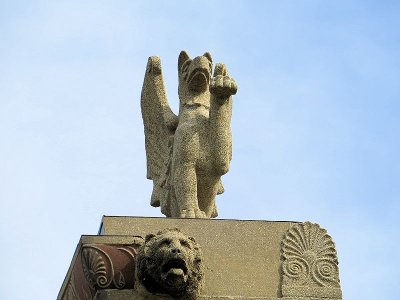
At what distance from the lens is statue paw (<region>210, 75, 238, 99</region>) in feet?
33.6

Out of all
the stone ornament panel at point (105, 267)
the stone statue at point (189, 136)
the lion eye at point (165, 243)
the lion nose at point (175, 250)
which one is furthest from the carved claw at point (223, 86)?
the lion nose at point (175, 250)

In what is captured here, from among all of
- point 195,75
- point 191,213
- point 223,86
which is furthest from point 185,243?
→ point 195,75

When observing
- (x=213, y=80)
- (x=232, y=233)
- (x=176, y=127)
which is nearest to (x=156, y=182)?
(x=176, y=127)

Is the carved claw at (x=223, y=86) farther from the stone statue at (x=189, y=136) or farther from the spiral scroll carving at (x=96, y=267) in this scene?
the spiral scroll carving at (x=96, y=267)

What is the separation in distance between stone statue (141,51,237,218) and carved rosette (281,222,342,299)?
4.18 feet

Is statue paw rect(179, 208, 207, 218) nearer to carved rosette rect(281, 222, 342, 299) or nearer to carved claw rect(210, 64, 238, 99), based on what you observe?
carved claw rect(210, 64, 238, 99)

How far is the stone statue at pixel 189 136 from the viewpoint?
34.5 feet

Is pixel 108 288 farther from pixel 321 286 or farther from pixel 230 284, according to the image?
pixel 321 286

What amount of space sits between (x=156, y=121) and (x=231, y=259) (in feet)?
A: 9.05

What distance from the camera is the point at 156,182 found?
37.7 feet

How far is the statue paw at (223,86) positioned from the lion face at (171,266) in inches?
74.1

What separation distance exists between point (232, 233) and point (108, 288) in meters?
1.14

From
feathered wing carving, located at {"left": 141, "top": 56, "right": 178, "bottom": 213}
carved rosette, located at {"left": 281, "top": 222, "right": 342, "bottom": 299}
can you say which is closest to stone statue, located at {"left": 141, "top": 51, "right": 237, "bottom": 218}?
feathered wing carving, located at {"left": 141, "top": 56, "right": 178, "bottom": 213}

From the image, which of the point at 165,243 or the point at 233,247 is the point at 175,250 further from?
the point at 233,247
